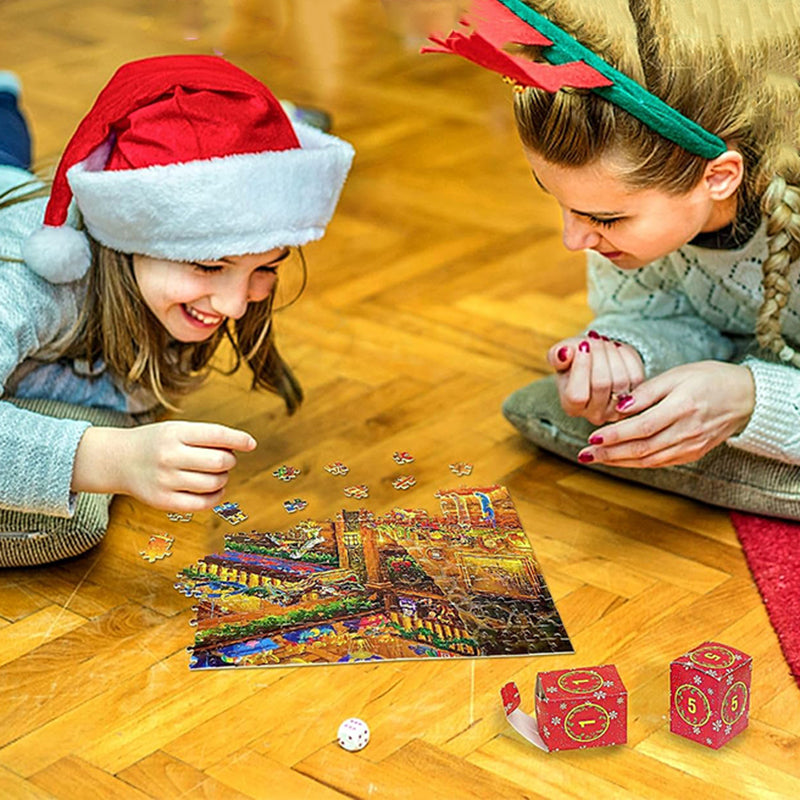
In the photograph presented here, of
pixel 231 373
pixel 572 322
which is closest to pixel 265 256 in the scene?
pixel 231 373

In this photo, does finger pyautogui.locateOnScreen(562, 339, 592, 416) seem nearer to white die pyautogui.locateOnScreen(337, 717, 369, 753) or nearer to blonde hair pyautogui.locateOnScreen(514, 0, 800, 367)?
blonde hair pyautogui.locateOnScreen(514, 0, 800, 367)

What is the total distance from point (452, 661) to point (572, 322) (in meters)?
0.87

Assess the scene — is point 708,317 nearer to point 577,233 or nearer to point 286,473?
point 577,233

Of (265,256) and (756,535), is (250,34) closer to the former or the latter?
(265,256)

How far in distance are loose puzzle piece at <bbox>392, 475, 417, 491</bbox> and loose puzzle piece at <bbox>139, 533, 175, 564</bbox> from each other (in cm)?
27

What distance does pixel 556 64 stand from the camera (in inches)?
54.4

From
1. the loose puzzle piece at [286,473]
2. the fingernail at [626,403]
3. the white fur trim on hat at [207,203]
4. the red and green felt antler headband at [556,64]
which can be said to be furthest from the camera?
the loose puzzle piece at [286,473]

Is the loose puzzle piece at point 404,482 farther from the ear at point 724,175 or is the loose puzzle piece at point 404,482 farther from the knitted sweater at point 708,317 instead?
the ear at point 724,175

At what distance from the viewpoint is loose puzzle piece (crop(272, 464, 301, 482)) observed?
1.64 m

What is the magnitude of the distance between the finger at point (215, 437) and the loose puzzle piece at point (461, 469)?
376 millimetres

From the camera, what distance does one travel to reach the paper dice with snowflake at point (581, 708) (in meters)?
1.19

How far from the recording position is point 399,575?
4.72 ft

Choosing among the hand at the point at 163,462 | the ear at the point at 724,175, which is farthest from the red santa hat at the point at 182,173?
the ear at the point at 724,175

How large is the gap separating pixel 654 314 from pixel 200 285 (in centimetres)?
60
